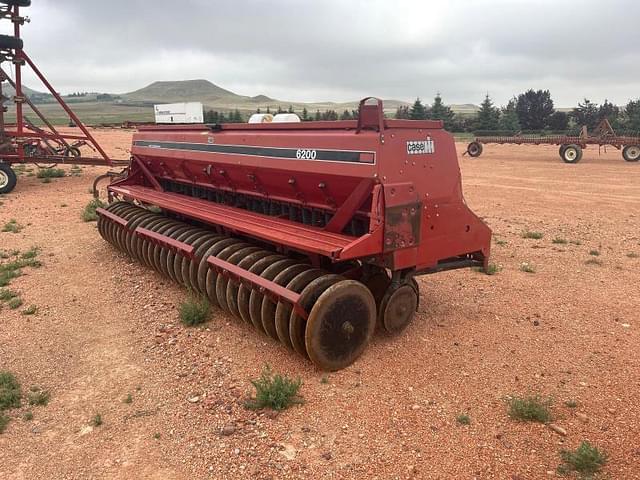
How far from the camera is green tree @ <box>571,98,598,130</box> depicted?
164 feet

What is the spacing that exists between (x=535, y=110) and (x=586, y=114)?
15.3 feet

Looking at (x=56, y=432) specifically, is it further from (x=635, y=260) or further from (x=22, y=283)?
(x=635, y=260)

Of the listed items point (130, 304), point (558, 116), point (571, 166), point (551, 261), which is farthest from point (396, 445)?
point (558, 116)

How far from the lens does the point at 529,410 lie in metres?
3.94

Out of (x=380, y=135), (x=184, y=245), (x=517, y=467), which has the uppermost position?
(x=380, y=135)

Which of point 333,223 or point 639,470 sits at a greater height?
point 333,223

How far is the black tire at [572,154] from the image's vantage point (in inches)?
980

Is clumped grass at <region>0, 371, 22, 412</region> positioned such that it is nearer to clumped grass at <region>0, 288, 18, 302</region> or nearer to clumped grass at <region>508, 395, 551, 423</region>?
clumped grass at <region>0, 288, 18, 302</region>

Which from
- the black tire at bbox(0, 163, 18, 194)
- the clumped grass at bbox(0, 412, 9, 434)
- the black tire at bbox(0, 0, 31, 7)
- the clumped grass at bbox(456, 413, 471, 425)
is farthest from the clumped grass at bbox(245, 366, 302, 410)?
the black tire at bbox(0, 0, 31, 7)

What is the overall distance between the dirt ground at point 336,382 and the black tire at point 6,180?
8.06 m

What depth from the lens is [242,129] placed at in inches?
257

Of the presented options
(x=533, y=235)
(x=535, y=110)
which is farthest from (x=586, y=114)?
(x=533, y=235)

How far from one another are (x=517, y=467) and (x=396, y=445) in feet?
2.65

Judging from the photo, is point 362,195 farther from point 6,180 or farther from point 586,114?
point 586,114
